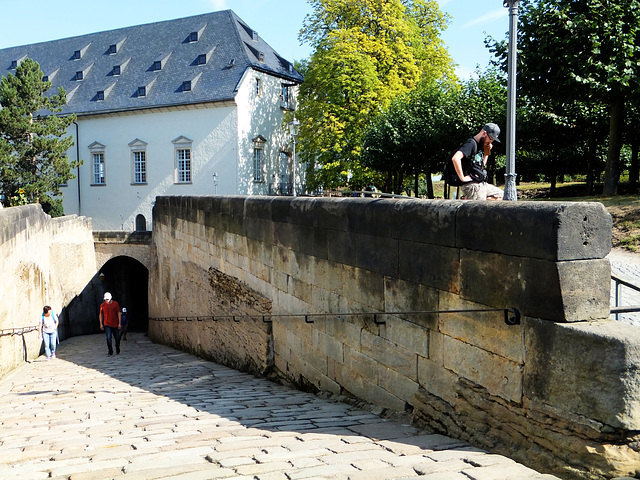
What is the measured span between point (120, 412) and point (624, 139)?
2934cm

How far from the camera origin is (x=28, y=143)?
3841 cm

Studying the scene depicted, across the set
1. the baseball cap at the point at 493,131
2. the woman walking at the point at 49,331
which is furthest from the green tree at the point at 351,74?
the baseball cap at the point at 493,131

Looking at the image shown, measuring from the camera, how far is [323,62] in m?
33.8

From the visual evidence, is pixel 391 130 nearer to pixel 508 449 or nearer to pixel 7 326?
pixel 7 326

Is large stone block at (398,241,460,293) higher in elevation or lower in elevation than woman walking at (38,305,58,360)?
higher

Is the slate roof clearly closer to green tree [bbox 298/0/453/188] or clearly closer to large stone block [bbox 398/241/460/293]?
green tree [bbox 298/0/453/188]

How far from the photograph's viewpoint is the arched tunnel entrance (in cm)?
3156

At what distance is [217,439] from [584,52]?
1749 centimetres

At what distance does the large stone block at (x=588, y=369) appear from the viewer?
3.67 meters

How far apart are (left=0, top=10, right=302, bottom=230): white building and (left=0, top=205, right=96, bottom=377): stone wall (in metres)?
12.9

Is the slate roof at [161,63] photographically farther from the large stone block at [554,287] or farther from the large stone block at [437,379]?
the large stone block at [554,287]

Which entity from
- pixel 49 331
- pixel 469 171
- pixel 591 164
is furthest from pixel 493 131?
pixel 591 164

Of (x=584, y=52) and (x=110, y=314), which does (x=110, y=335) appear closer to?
(x=110, y=314)

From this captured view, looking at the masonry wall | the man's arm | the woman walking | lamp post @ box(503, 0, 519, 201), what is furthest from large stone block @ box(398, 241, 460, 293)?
the woman walking
